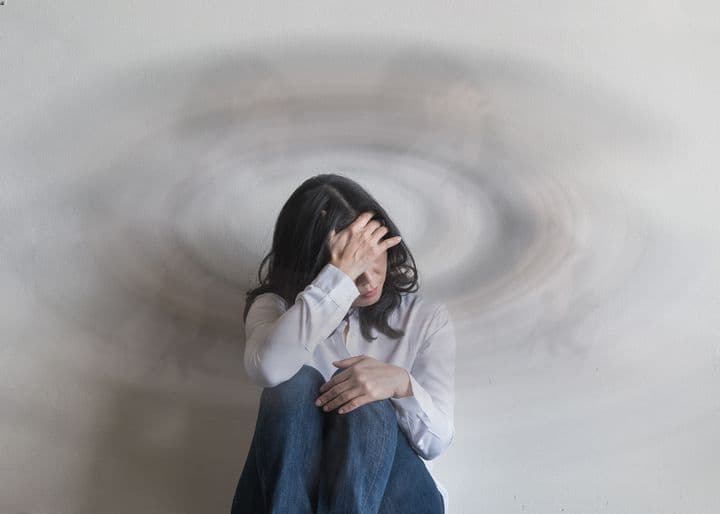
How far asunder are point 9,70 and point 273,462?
0.75 m

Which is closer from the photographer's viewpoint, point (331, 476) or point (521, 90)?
point (331, 476)

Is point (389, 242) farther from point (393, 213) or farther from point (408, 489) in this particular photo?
point (408, 489)

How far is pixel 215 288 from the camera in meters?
1.25

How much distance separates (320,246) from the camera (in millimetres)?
1099

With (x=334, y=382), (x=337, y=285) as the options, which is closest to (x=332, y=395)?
(x=334, y=382)

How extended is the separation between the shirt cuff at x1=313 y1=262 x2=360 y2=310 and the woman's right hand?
0.02 meters

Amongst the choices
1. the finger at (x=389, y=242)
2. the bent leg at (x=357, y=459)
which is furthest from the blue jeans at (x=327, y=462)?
the finger at (x=389, y=242)

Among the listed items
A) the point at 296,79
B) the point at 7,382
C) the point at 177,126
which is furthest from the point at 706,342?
the point at 7,382

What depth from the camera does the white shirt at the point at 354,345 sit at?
3.32ft

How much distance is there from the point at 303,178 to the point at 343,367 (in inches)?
13.0

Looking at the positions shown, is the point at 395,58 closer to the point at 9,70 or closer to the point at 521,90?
the point at 521,90

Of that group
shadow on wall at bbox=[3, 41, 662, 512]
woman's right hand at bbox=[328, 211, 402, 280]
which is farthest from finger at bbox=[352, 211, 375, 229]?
shadow on wall at bbox=[3, 41, 662, 512]

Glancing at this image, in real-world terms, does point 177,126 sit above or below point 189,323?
above

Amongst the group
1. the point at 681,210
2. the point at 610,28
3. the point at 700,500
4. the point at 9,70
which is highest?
the point at 610,28
